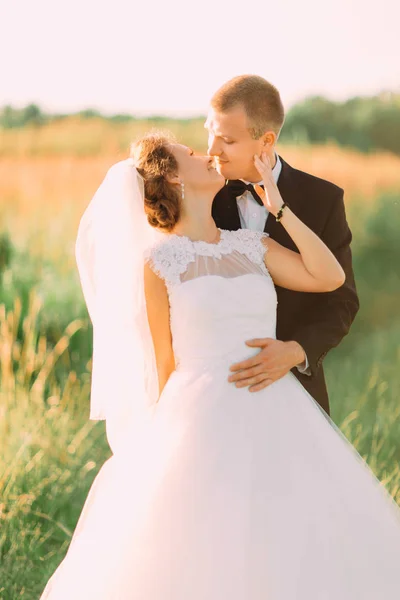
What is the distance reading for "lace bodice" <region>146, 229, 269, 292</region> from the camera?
8.80 ft

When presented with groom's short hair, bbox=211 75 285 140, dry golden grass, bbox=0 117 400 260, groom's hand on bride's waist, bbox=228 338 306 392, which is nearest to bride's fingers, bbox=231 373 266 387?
groom's hand on bride's waist, bbox=228 338 306 392

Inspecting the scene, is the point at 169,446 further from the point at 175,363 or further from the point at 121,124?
the point at 121,124

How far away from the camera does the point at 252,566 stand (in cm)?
238

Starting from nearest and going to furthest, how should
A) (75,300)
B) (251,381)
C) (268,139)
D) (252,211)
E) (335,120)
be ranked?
(251,381)
(268,139)
(252,211)
(75,300)
(335,120)

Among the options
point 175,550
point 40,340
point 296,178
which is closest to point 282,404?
point 175,550

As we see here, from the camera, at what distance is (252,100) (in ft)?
9.61

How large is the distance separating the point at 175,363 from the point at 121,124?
3.31m

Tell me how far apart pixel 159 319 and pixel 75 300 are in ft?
9.40

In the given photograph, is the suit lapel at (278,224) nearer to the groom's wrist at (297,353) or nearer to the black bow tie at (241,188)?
the black bow tie at (241,188)

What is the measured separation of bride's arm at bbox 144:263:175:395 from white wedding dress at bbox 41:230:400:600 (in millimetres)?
26

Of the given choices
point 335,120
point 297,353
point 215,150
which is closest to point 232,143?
point 215,150

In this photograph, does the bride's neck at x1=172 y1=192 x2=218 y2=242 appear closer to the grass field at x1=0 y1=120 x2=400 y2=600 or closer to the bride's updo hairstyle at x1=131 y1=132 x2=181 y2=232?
the bride's updo hairstyle at x1=131 y1=132 x2=181 y2=232

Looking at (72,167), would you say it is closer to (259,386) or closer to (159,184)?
(159,184)

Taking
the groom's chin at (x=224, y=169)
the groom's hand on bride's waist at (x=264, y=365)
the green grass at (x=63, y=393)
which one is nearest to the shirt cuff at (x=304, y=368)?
the groom's hand on bride's waist at (x=264, y=365)
